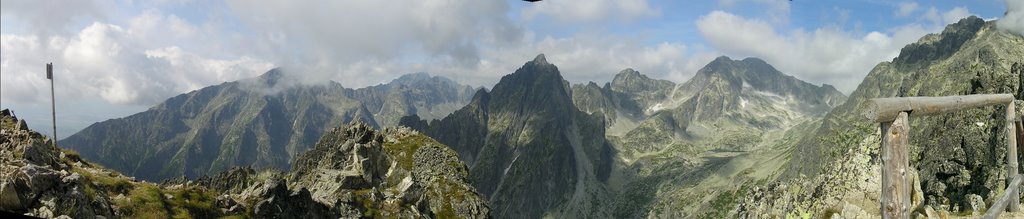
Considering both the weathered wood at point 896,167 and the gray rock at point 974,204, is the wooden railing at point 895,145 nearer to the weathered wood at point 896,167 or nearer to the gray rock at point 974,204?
the weathered wood at point 896,167

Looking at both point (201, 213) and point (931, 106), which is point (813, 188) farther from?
point (201, 213)

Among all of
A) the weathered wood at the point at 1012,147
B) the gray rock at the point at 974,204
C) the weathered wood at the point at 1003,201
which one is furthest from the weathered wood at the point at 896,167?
Result: the gray rock at the point at 974,204

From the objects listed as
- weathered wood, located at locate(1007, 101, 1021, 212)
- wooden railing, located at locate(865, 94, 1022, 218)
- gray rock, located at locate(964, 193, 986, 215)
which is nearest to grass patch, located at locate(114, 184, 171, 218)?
wooden railing, located at locate(865, 94, 1022, 218)

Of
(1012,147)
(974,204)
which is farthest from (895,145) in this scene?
(974,204)

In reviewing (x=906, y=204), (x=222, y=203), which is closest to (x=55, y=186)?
(x=222, y=203)

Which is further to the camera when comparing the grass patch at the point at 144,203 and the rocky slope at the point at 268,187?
the grass patch at the point at 144,203

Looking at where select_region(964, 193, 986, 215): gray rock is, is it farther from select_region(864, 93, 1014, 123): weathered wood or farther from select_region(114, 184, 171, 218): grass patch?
select_region(114, 184, 171, 218): grass patch
